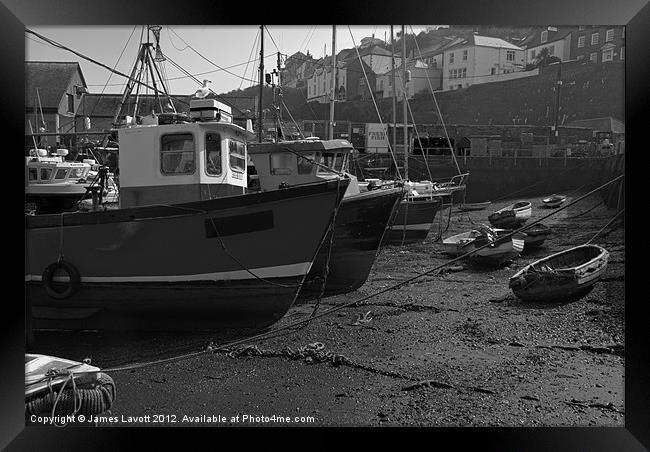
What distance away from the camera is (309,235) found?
535 centimetres

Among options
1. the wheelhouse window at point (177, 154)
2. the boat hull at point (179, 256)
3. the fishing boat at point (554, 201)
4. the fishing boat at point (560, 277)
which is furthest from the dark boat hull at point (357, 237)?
the fishing boat at point (554, 201)

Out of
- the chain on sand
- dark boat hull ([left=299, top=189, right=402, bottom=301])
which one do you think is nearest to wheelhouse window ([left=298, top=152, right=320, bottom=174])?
dark boat hull ([left=299, top=189, right=402, bottom=301])

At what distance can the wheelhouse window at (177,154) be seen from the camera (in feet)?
17.8

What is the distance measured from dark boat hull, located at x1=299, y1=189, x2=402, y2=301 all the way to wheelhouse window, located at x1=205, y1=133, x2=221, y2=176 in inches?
71.9

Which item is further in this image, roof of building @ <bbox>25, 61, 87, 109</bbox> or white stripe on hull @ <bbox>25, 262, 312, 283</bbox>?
white stripe on hull @ <bbox>25, 262, 312, 283</bbox>

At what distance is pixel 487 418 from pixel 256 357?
6.83ft

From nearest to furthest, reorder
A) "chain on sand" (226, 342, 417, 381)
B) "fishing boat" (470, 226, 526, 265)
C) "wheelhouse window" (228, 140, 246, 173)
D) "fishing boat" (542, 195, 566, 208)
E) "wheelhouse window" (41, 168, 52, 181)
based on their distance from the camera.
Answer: "chain on sand" (226, 342, 417, 381) < "fishing boat" (542, 195, 566, 208) < "wheelhouse window" (228, 140, 246, 173) < "wheelhouse window" (41, 168, 52, 181) < "fishing boat" (470, 226, 526, 265)

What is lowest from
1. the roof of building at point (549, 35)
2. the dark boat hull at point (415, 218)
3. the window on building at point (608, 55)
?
the dark boat hull at point (415, 218)

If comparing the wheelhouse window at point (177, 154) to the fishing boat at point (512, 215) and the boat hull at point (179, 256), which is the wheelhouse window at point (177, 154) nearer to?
the boat hull at point (179, 256)

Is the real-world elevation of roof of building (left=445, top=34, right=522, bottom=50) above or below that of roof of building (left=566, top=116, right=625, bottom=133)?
above

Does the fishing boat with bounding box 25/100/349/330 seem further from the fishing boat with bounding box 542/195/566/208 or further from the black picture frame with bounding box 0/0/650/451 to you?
the fishing boat with bounding box 542/195/566/208

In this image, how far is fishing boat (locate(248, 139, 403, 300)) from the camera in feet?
22.3
